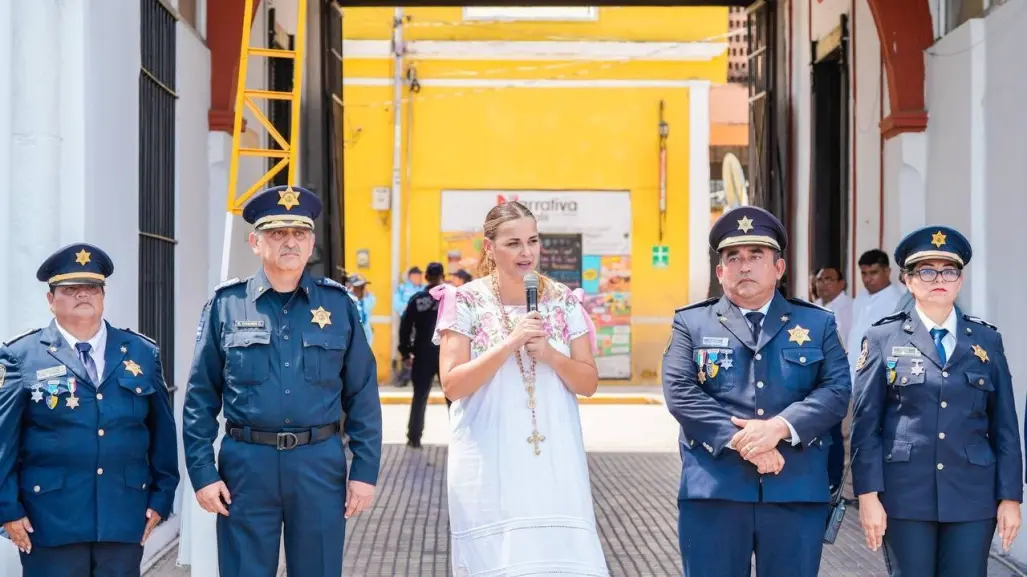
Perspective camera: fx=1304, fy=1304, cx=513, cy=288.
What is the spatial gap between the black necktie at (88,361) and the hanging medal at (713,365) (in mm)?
2135

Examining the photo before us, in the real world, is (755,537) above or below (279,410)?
below

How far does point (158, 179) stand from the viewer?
317 inches

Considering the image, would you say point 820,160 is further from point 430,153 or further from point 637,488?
point 430,153

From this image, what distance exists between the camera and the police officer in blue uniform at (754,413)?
4.24 metres

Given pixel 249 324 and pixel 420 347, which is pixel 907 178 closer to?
pixel 420 347

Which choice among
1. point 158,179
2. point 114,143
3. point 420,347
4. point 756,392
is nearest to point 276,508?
point 756,392

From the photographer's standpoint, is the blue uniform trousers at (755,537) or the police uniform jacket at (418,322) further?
the police uniform jacket at (418,322)

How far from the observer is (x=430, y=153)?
21.4 meters

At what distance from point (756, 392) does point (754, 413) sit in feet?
0.23

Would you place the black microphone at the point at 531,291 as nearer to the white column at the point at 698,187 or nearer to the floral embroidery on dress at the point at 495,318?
the floral embroidery on dress at the point at 495,318

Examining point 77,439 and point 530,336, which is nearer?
point 530,336

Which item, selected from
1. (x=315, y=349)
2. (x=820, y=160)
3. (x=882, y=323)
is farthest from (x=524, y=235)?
(x=820, y=160)

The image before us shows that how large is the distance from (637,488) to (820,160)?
369 centimetres

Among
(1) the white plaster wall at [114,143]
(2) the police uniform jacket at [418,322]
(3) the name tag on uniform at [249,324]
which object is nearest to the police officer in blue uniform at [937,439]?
(3) the name tag on uniform at [249,324]
